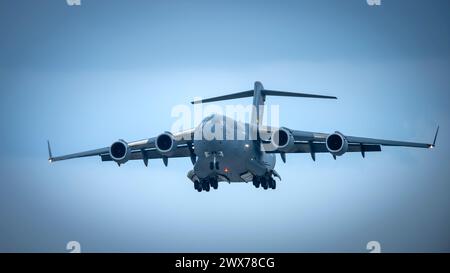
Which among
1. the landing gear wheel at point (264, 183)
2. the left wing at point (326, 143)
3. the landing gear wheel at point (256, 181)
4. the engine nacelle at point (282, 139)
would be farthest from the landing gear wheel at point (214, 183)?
the engine nacelle at point (282, 139)

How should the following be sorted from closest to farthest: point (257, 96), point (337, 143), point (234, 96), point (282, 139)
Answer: point (337, 143) → point (282, 139) → point (234, 96) → point (257, 96)

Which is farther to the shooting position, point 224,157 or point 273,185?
point 273,185

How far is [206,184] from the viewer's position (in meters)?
32.6

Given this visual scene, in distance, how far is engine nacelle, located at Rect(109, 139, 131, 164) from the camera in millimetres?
30031

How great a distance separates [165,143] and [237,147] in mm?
2858

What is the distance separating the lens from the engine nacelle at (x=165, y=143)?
29750mm

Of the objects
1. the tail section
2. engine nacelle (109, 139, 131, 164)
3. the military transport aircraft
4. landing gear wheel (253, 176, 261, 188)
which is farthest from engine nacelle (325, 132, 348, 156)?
engine nacelle (109, 139, 131, 164)

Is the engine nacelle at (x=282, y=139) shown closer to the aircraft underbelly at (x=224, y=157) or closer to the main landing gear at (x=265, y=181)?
the aircraft underbelly at (x=224, y=157)

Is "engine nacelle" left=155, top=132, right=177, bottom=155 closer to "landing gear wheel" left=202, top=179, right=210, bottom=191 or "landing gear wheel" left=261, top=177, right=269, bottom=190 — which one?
"landing gear wheel" left=202, top=179, right=210, bottom=191

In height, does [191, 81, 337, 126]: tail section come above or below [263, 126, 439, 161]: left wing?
above

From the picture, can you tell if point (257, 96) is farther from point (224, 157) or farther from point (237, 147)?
point (224, 157)

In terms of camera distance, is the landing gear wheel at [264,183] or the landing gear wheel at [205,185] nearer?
the landing gear wheel at [264,183]

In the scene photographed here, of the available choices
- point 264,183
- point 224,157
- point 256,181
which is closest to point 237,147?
point 224,157
